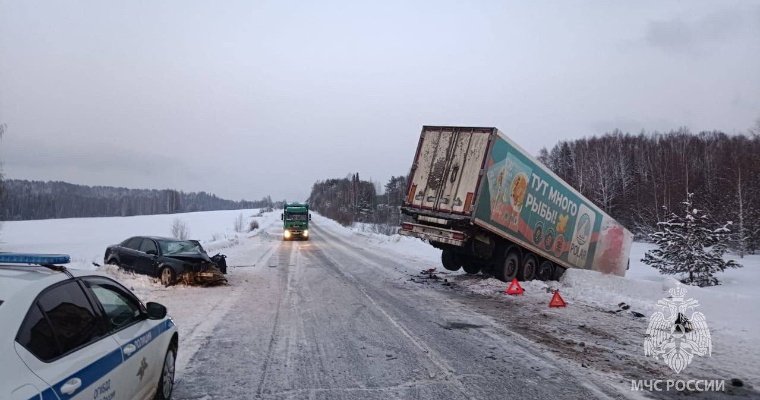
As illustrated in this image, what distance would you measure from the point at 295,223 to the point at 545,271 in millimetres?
24716

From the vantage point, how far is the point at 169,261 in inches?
485

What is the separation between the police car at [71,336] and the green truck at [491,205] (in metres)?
A: 9.12

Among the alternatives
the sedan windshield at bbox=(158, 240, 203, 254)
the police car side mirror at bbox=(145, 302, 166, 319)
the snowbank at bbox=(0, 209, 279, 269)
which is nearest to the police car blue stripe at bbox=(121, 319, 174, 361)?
the police car side mirror at bbox=(145, 302, 166, 319)

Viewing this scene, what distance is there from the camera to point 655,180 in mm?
55875

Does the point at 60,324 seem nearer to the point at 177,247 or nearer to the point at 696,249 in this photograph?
the point at 177,247

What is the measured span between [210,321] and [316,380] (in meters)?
→ 3.75

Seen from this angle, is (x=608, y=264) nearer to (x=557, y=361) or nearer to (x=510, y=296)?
(x=510, y=296)

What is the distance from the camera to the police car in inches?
94.0

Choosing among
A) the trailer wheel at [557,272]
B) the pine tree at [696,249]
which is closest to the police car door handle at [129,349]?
the trailer wheel at [557,272]

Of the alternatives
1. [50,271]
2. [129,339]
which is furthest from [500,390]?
[50,271]

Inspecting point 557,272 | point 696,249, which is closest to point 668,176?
point 696,249

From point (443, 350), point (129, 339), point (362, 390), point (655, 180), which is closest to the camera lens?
point (129, 339)

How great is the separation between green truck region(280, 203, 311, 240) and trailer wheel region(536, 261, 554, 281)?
24.3m

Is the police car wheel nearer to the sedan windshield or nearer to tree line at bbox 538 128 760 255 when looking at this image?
the sedan windshield
